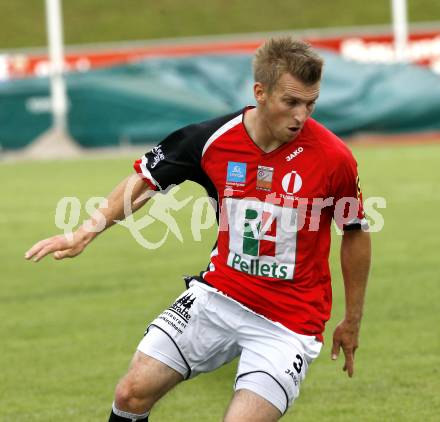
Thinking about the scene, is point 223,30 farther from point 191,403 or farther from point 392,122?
point 191,403

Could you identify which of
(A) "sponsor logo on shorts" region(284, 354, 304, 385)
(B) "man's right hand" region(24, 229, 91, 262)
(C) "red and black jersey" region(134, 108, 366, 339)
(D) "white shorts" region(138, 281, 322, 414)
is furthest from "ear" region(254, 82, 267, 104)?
(A) "sponsor logo on shorts" region(284, 354, 304, 385)

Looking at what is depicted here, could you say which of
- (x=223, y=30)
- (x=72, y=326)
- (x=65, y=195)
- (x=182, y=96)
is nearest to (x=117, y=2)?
(x=223, y=30)

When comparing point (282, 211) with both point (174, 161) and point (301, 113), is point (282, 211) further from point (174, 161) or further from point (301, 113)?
point (174, 161)

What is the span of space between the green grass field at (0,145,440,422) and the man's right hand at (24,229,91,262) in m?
1.96

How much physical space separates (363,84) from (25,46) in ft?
82.5

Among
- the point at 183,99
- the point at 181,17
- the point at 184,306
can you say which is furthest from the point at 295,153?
the point at 181,17

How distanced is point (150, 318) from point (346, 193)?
4933 mm

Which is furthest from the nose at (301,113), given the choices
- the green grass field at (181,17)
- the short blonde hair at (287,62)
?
the green grass field at (181,17)

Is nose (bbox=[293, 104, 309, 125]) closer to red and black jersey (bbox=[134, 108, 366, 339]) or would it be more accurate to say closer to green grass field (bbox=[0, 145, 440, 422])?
red and black jersey (bbox=[134, 108, 366, 339])

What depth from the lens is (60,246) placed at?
5438mm

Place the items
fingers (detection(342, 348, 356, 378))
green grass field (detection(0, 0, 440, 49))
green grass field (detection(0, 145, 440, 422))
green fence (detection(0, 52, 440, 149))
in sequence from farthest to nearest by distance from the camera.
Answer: green grass field (detection(0, 0, 440, 49)) → green fence (detection(0, 52, 440, 149)) → green grass field (detection(0, 145, 440, 422)) → fingers (detection(342, 348, 356, 378))

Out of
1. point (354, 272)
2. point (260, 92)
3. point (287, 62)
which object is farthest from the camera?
point (354, 272)

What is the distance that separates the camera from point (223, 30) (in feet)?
170

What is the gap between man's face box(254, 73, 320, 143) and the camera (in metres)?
5.12
